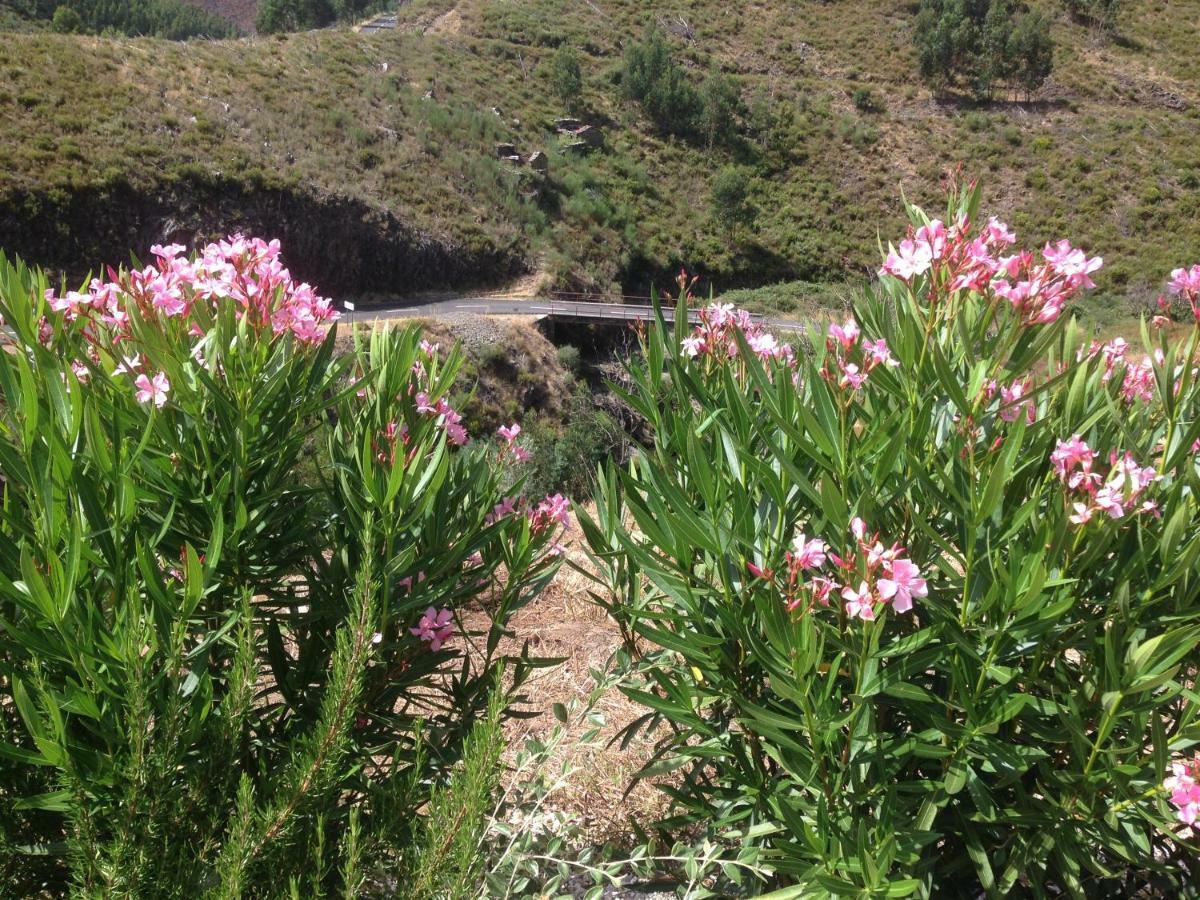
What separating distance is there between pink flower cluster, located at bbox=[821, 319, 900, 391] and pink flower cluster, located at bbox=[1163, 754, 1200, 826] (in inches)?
27.0

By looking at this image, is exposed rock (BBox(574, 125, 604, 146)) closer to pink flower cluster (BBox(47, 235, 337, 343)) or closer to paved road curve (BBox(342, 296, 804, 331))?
paved road curve (BBox(342, 296, 804, 331))

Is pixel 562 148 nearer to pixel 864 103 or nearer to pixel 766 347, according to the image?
pixel 864 103

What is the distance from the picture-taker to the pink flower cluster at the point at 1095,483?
110 centimetres

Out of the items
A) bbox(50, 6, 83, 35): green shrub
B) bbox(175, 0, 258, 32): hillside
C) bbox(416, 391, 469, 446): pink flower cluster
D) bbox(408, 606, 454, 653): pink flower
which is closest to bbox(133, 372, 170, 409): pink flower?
bbox(416, 391, 469, 446): pink flower cluster

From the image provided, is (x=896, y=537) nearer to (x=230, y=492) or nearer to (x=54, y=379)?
(x=230, y=492)

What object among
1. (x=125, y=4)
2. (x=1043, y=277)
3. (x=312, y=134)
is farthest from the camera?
(x=125, y=4)

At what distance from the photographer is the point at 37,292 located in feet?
4.59

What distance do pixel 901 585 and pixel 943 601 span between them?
0.83ft

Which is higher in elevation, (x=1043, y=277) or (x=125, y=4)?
(x=125, y=4)

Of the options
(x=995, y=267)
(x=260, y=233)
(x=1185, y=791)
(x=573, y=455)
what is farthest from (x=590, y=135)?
(x=1185, y=791)

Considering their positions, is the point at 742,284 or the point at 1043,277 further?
the point at 742,284

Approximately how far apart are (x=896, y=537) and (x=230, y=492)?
106 cm

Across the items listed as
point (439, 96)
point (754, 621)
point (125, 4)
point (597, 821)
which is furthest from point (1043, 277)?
point (125, 4)

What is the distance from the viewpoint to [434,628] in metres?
1.40
